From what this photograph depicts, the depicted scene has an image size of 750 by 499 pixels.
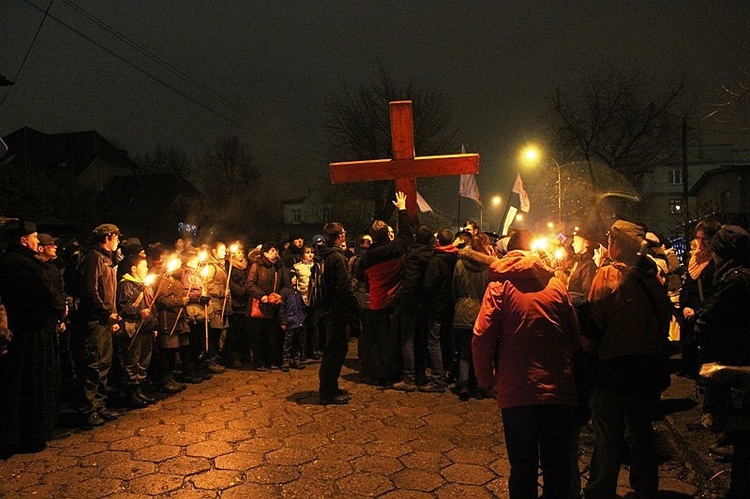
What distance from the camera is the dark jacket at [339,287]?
7363 millimetres

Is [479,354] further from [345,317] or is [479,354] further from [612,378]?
[345,317]

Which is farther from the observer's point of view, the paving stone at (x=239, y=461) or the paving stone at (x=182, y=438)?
the paving stone at (x=182, y=438)

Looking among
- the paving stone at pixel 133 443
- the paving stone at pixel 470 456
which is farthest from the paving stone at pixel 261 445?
the paving stone at pixel 470 456

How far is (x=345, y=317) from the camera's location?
738 cm

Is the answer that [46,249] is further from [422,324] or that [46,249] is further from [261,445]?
[422,324]

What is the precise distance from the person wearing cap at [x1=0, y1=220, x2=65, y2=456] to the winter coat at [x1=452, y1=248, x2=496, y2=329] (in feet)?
16.2

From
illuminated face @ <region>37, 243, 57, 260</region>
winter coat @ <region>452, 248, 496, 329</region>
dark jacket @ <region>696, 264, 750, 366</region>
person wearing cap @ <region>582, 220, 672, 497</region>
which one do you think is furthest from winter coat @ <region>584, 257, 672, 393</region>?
illuminated face @ <region>37, 243, 57, 260</region>

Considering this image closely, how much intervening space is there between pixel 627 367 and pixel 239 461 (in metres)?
3.53

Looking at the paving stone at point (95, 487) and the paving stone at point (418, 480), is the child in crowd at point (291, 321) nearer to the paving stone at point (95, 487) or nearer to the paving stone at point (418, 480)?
the paving stone at point (95, 487)

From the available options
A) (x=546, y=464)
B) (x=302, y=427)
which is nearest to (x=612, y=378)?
(x=546, y=464)

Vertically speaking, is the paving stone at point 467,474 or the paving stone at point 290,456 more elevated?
the paving stone at point 290,456

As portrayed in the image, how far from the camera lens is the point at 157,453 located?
5539mm

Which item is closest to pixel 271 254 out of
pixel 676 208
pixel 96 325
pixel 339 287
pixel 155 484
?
pixel 339 287

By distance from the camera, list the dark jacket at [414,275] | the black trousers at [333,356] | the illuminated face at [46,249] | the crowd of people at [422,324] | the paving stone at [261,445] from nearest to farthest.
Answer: the crowd of people at [422,324], the paving stone at [261,445], the illuminated face at [46,249], the black trousers at [333,356], the dark jacket at [414,275]
